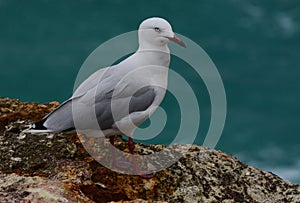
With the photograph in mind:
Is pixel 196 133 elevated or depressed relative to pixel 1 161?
elevated

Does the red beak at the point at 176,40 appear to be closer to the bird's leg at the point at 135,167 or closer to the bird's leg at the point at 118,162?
the bird's leg at the point at 135,167

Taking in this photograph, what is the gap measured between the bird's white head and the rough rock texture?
1748 millimetres

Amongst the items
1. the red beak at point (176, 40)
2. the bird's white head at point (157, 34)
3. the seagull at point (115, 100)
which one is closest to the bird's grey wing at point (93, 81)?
the seagull at point (115, 100)

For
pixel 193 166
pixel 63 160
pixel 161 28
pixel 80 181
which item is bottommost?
pixel 80 181

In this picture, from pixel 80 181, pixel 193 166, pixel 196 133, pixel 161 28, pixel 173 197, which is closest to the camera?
pixel 80 181

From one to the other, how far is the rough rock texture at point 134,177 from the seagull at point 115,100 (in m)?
0.25

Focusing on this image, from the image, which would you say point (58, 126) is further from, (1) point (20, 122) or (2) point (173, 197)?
(2) point (173, 197)

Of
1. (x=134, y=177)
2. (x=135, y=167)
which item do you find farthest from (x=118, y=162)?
(x=134, y=177)

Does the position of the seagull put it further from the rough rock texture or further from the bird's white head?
the rough rock texture

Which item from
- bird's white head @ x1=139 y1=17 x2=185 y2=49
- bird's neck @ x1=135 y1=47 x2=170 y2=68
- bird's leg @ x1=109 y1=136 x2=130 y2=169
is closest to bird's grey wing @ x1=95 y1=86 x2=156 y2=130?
bird's leg @ x1=109 y1=136 x2=130 y2=169

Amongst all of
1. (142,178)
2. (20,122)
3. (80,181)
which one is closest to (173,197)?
(142,178)

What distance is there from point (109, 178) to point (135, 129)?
59.3 inches

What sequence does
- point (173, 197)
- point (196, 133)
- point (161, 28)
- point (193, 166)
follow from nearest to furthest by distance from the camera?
point (173, 197)
point (193, 166)
point (196, 133)
point (161, 28)

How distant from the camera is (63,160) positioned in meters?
6.68
